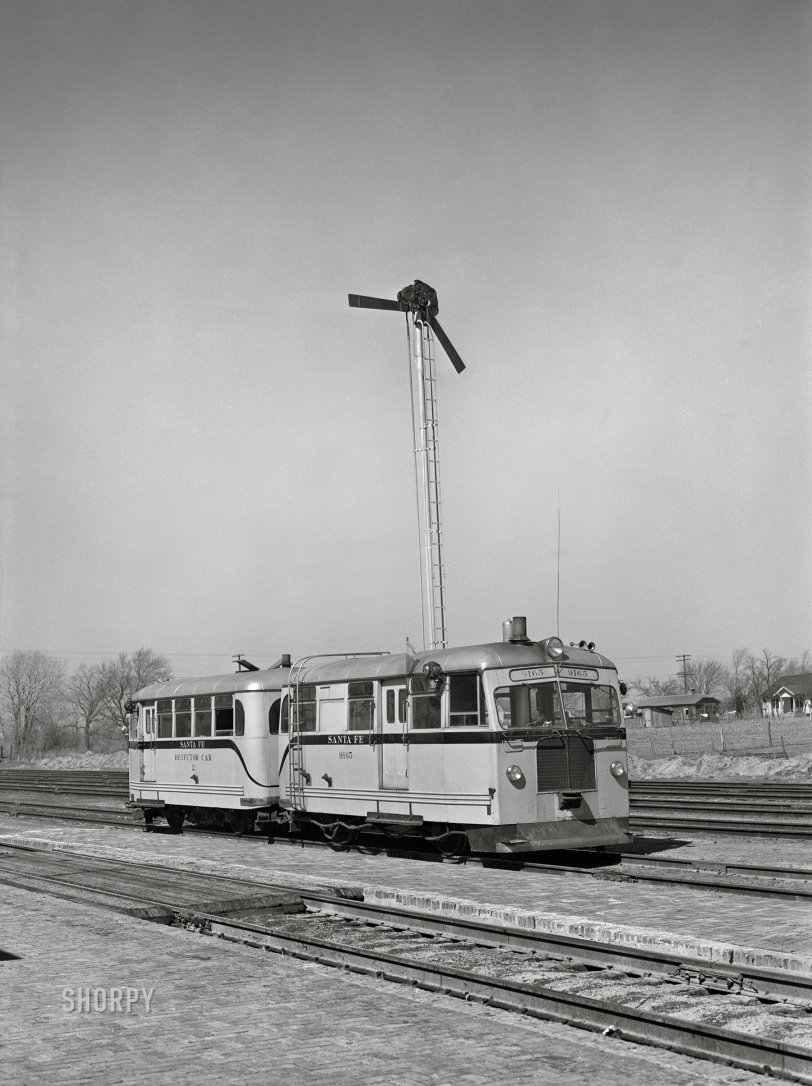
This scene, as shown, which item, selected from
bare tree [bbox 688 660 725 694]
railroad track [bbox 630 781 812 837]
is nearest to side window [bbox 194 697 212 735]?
railroad track [bbox 630 781 812 837]

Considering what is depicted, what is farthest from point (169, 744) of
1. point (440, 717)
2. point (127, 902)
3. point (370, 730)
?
point (127, 902)

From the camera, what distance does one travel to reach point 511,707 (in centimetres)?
1566

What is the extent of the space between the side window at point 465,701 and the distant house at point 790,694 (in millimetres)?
99112

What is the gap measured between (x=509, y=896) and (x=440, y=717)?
13.2 feet

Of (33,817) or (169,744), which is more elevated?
(169,744)

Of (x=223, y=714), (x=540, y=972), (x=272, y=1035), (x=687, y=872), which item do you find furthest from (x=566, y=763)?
(x=272, y=1035)

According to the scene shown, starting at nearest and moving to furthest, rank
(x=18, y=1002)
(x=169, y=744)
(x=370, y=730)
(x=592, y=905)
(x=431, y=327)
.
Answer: (x=18, y=1002), (x=592, y=905), (x=370, y=730), (x=169, y=744), (x=431, y=327)

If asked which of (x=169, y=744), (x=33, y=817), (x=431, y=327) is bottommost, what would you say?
(x=33, y=817)

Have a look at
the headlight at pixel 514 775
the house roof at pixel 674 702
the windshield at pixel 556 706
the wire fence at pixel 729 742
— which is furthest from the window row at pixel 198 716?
the house roof at pixel 674 702

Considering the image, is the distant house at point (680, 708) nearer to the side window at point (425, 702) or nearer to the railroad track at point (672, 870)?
the railroad track at point (672, 870)

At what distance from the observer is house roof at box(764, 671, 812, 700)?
361ft

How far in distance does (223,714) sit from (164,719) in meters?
2.72

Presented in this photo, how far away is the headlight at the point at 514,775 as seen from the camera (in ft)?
50.1

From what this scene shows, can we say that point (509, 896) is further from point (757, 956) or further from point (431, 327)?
point (431, 327)
